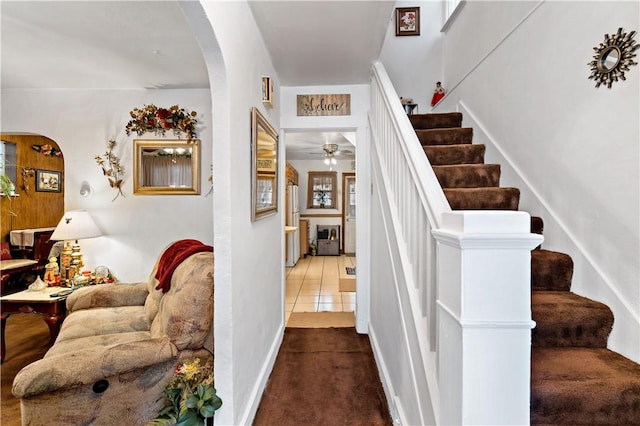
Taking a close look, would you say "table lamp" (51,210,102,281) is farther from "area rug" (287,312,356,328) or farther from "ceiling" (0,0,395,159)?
"area rug" (287,312,356,328)

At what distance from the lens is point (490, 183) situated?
2.20m

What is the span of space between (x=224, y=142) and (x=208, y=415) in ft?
4.06

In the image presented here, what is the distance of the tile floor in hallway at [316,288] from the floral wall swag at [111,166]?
228 cm

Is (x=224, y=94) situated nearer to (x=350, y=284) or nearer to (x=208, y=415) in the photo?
(x=208, y=415)

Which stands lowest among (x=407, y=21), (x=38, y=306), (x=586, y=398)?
(x=38, y=306)

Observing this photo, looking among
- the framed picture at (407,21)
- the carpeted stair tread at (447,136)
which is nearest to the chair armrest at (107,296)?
the carpeted stair tread at (447,136)

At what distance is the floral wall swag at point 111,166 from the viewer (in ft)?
9.63

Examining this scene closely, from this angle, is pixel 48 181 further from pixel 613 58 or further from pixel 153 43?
pixel 613 58

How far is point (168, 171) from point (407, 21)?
10.5 feet

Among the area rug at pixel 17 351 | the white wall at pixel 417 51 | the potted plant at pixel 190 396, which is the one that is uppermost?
the white wall at pixel 417 51

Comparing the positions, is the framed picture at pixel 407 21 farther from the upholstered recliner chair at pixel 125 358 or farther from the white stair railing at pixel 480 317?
the upholstered recliner chair at pixel 125 358

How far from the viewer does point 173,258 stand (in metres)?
1.99

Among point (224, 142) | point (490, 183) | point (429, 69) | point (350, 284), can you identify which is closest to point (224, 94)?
point (224, 142)

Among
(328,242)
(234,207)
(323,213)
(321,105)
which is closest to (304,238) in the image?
(328,242)
